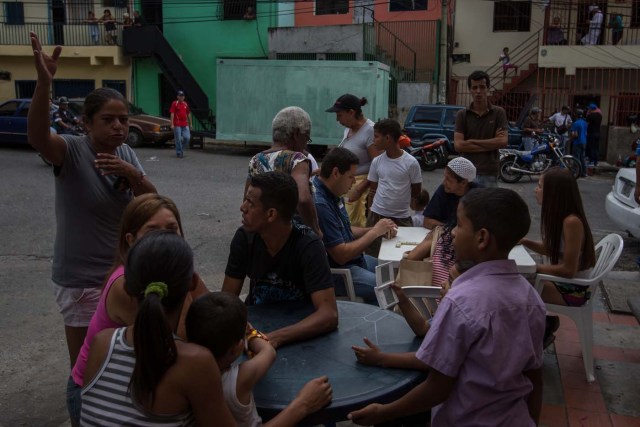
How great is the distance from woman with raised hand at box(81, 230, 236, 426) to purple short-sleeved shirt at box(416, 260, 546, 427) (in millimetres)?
727

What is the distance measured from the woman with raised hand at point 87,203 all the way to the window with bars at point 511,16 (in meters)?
20.4

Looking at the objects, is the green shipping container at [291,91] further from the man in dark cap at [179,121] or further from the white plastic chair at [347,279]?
the white plastic chair at [347,279]

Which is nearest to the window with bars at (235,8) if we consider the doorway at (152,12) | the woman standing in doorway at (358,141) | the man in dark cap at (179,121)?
the doorway at (152,12)

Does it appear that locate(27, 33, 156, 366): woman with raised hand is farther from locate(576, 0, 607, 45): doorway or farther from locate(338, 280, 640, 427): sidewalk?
locate(576, 0, 607, 45): doorway

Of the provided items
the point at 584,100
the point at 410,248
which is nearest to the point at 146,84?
the point at 584,100

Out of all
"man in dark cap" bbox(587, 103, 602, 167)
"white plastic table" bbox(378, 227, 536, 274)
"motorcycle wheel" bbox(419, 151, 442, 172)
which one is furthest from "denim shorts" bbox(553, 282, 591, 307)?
"man in dark cap" bbox(587, 103, 602, 167)

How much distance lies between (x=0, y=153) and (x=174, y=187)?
26.6 feet

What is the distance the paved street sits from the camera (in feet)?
13.1

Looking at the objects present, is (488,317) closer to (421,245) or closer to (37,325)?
(421,245)

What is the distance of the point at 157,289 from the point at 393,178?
13.2 ft

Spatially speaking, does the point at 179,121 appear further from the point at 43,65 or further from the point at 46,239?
the point at 43,65

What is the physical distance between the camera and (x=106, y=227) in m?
3.03

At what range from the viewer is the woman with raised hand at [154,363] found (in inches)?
68.0

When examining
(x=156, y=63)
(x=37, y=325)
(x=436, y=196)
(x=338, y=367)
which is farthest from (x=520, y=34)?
(x=338, y=367)
